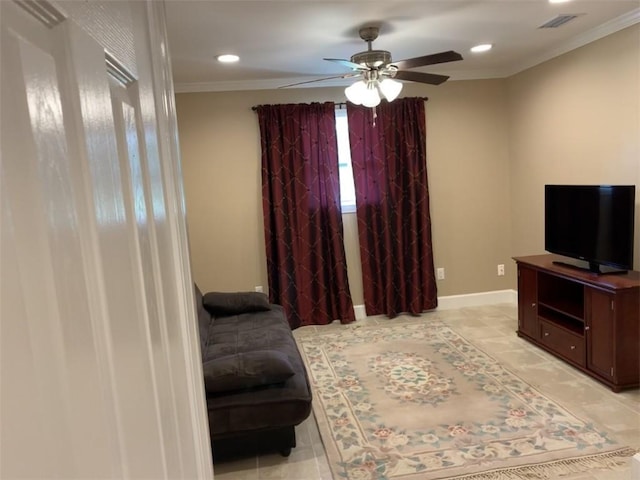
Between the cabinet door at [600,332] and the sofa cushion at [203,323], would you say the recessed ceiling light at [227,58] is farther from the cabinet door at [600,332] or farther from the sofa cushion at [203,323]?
the cabinet door at [600,332]

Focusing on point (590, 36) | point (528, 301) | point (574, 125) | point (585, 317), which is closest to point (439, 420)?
point (585, 317)

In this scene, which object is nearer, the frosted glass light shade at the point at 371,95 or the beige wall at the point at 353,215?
the frosted glass light shade at the point at 371,95

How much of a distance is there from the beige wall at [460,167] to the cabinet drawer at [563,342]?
115cm

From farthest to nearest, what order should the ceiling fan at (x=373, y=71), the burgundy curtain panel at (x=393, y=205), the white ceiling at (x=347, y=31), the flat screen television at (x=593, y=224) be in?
the burgundy curtain panel at (x=393, y=205) < the flat screen television at (x=593, y=224) < the ceiling fan at (x=373, y=71) < the white ceiling at (x=347, y=31)

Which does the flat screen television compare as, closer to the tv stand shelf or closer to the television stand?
the television stand

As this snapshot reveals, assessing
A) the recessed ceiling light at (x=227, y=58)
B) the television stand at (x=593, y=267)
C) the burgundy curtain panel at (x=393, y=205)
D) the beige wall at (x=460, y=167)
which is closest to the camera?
the television stand at (x=593, y=267)

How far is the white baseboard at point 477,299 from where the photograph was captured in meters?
5.21

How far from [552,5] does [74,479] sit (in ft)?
11.4

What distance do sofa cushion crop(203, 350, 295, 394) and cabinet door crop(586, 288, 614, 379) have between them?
212cm

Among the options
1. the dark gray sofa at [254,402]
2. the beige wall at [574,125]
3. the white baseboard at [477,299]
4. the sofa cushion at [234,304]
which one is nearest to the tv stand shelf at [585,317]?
the beige wall at [574,125]

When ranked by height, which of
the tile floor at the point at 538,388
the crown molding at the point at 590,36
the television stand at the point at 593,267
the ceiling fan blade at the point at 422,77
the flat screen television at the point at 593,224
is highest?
the crown molding at the point at 590,36

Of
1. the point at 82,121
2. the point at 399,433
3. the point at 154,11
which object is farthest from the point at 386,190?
the point at 82,121

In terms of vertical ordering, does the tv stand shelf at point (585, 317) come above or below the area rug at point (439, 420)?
above

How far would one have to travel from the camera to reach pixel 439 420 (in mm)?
2934
